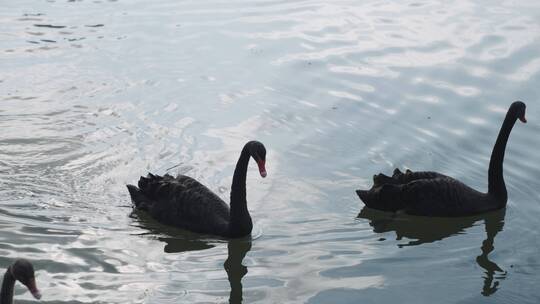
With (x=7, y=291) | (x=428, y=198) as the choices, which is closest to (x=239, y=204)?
(x=428, y=198)

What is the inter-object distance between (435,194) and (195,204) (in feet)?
6.45

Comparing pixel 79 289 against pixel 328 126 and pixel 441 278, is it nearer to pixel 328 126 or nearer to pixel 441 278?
pixel 441 278

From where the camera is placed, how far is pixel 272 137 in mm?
9266

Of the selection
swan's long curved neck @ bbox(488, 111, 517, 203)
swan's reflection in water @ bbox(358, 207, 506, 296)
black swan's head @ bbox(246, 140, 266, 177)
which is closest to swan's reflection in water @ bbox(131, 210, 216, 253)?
black swan's head @ bbox(246, 140, 266, 177)

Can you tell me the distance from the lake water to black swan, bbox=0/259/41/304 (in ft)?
3.80

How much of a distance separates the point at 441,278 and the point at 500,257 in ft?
2.32

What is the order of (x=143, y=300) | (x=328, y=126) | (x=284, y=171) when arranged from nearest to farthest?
(x=143, y=300) < (x=284, y=171) < (x=328, y=126)

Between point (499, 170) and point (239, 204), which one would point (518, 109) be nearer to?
point (499, 170)

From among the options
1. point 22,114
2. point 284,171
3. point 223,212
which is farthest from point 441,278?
point 22,114

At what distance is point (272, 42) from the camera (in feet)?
41.5

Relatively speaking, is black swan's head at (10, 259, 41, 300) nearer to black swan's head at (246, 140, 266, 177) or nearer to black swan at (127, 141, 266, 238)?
black swan's head at (246, 140, 266, 177)

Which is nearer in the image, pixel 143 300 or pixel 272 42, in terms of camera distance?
pixel 143 300

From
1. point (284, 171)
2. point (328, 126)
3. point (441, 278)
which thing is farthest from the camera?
point (328, 126)

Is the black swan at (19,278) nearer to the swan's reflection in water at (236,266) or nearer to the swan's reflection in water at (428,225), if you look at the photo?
the swan's reflection in water at (236,266)
